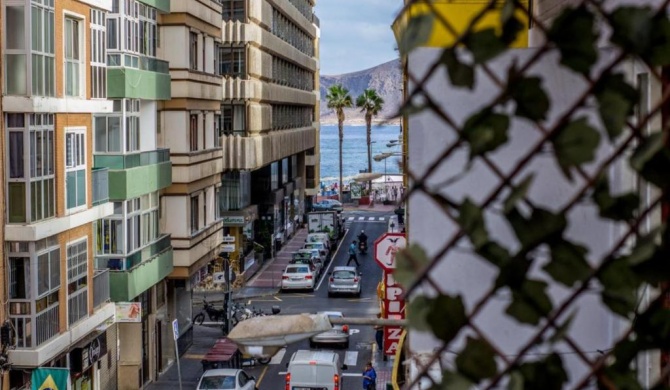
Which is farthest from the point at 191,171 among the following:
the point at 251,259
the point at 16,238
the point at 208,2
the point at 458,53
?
the point at 458,53

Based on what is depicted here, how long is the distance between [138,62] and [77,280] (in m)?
7.70

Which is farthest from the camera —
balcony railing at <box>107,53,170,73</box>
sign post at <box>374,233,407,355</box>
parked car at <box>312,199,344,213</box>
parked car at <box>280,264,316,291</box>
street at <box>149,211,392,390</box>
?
parked car at <box>312,199,344,213</box>

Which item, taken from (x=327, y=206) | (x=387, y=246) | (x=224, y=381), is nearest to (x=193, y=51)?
(x=224, y=381)

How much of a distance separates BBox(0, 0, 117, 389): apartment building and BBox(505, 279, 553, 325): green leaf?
2164cm

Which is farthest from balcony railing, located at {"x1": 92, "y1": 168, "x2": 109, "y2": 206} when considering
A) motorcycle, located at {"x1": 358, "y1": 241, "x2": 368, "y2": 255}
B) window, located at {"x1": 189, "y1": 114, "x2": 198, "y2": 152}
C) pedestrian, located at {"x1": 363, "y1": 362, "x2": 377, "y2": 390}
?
motorcycle, located at {"x1": 358, "y1": 241, "x2": 368, "y2": 255}

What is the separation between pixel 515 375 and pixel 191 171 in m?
34.0

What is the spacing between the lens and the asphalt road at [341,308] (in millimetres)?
36125

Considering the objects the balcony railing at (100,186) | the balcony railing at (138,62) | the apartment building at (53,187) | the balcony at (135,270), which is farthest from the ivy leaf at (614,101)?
the balcony railing at (138,62)

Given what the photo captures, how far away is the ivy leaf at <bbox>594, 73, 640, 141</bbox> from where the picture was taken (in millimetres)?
2736

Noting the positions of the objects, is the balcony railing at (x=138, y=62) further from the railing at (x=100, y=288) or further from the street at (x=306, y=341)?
the street at (x=306, y=341)

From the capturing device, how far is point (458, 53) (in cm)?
291

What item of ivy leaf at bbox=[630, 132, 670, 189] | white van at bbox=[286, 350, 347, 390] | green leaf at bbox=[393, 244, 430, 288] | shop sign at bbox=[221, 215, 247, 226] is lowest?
white van at bbox=[286, 350, 347, 390]

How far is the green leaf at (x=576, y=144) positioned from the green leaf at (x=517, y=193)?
0.11m

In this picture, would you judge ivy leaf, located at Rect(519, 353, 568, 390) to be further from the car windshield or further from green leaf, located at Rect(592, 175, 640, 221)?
the car windshield
